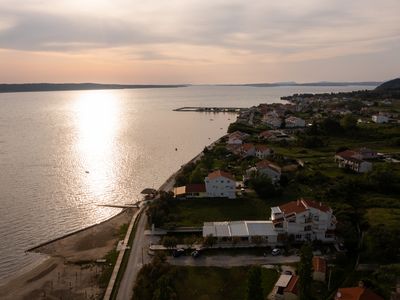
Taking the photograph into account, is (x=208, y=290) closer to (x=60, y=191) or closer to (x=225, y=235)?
(x=225, y=235)

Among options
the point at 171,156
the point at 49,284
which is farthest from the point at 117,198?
the point at 171,156

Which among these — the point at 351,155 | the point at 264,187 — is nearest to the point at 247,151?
the point at 351,155

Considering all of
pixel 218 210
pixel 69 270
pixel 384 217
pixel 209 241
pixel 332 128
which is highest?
pixel 332 128

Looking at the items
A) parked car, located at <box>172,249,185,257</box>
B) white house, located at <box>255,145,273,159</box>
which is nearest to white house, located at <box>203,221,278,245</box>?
parked car, located at <box>172,249,185,257</box>

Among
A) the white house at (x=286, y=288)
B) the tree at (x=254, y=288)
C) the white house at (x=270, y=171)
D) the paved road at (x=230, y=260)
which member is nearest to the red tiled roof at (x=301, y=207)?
the paved road at (x=230, y=260)

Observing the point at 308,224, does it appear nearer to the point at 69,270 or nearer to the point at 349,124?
the point at 69,270

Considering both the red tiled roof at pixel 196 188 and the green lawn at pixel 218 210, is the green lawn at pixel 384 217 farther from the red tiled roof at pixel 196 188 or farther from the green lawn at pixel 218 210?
the red tiled roof at pixel 196 188
